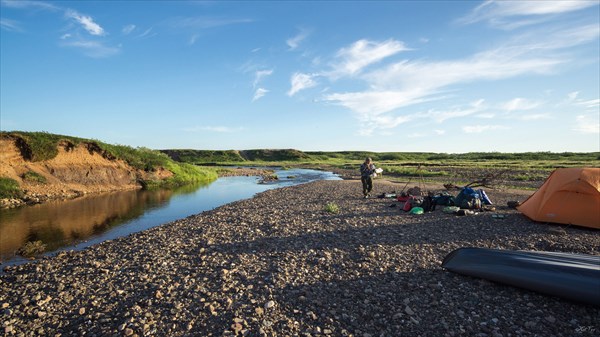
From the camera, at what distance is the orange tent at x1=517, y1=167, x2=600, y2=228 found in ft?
44.5

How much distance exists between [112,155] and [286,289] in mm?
37354

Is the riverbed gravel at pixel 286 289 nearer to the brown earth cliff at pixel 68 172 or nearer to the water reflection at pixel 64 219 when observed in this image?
the water reflection at pixel 64 219

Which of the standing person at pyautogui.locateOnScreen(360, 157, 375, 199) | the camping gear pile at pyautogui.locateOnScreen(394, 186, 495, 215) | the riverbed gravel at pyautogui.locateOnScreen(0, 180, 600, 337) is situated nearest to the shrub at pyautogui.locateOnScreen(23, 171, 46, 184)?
the riverbed gravel at pyautogui.locateOnScreen(0, 180, 600, 337)

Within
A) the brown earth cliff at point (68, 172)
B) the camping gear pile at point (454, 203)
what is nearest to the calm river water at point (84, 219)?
the brown earth cliff at point (68, 172)

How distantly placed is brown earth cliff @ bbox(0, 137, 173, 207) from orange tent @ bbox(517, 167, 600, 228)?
3362cm

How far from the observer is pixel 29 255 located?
12023 millimetres

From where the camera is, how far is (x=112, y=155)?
1496 inches

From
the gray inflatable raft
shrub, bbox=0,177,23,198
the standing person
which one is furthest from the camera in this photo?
the standing person

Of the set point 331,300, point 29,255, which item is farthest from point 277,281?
point 29,255

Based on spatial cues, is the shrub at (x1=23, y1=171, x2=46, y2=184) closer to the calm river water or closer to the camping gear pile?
the calm river water

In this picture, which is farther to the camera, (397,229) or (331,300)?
(397,229)

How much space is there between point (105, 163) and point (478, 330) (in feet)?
132

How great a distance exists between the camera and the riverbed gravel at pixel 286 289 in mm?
6438

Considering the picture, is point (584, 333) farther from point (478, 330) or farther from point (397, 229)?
point (397, 229)
